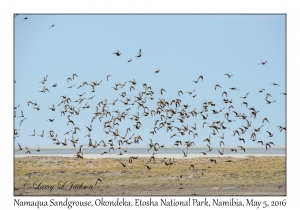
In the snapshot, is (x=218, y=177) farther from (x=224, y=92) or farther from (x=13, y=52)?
(x=13, y=52)
